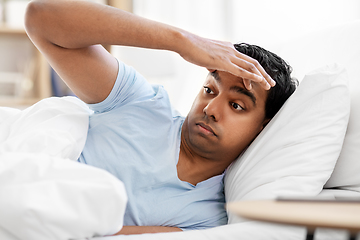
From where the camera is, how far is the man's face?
3.47 feet

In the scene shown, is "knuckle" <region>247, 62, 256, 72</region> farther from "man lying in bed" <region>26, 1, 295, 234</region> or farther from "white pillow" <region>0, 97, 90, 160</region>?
"white pillow" <region>0, 97, 90, 160</region>

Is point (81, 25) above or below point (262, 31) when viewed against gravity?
above

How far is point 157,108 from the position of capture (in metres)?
1.11

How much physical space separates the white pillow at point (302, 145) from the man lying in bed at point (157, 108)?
3.7 inches

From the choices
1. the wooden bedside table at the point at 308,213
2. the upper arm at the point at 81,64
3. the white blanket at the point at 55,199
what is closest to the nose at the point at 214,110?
the upper arm at the point at 81,64

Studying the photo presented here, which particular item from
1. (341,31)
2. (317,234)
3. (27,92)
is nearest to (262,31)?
(341,31)

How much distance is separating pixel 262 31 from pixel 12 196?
219cm

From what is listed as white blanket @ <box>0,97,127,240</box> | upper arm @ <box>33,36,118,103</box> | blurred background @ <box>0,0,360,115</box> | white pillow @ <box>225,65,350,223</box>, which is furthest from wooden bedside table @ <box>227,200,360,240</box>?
blurred background @ <box>0,0,360,115</box>

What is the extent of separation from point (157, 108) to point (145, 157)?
160 mm

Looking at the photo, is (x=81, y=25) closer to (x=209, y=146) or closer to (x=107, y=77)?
(x=107, y=77)

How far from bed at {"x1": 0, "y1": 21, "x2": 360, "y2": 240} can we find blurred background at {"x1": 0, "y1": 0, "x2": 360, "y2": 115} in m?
0.47

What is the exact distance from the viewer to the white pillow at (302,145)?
90cm

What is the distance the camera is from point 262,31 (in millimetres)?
2535

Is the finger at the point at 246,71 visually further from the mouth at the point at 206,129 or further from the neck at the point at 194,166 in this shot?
the neck at the point at 194,166
